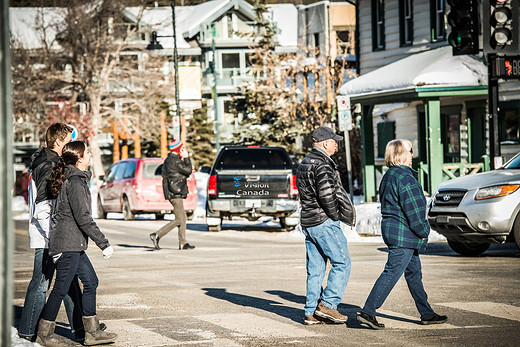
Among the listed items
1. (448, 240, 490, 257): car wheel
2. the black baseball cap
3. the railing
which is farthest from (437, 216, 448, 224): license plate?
the railing

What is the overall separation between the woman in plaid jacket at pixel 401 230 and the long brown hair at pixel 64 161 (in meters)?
2.63

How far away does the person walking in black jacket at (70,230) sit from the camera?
800 cm

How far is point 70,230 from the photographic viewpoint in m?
8.02

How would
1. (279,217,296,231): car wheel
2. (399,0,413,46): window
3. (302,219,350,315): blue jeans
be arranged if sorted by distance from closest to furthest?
(302,219,350,315): blue jeans
(279,217,296,231): car wheel
(399,0,413,46): window

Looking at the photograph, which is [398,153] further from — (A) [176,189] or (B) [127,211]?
(B) [127,211]

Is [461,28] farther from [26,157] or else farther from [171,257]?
[26,157]

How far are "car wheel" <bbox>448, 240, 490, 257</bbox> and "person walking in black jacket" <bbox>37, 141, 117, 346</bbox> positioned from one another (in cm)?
844

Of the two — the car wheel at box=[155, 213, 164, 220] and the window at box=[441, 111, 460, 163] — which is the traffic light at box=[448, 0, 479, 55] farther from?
the car wheel at box=[155, 213, 164, 220]

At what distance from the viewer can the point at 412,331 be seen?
8.70 meters

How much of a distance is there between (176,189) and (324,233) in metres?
9.47

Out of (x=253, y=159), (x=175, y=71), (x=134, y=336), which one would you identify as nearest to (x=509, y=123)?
(x=253, y=159)

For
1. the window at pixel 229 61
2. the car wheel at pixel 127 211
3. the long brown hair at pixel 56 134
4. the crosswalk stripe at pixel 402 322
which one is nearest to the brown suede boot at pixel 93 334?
the long brown hair at pixel 56 134

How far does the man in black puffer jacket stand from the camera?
9070mm

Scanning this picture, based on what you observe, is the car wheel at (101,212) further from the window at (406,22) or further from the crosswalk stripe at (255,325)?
the crosswalk stripe at (255,325)
